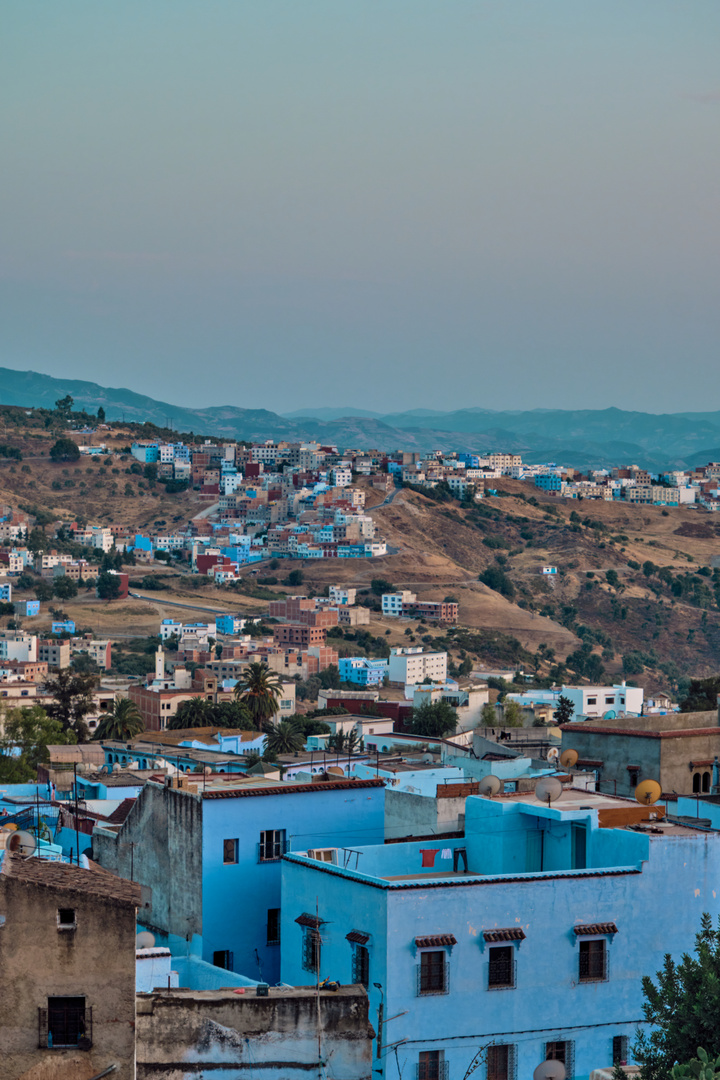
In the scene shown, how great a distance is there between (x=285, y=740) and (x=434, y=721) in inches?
385

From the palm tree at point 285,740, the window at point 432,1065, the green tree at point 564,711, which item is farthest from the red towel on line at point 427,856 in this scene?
the green tree at point 564,711

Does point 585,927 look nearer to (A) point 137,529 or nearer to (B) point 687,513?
(A) point 137,529

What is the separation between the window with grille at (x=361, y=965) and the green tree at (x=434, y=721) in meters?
44.0

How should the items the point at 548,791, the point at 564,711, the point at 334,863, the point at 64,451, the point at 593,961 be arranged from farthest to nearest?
the point at 64,451
the point at 564,711
the point at 548,791
the point at 334,863
the point at 593,961

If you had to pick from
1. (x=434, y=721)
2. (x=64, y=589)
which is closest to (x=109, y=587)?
(x=64, y=589)

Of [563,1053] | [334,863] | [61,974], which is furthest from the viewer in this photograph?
[334,863]

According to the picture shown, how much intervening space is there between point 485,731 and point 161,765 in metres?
12.1

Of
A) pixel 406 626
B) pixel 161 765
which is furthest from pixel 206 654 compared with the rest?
pixel 161 765

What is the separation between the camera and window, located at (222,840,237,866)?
14475 mm

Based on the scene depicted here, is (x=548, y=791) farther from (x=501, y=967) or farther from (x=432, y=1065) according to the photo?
(x=432, y=1065)

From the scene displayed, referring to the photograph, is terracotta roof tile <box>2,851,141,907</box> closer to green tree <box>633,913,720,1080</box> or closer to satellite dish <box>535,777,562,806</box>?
green tree <box>633,913,720,1080</box>

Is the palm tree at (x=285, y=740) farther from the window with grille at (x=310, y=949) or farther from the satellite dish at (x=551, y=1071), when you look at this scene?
the satellite dish at (x=551, y=1071)

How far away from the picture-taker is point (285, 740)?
4862 cm

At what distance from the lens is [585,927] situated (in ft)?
41.0
